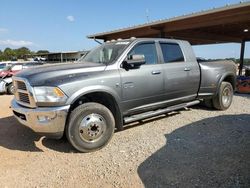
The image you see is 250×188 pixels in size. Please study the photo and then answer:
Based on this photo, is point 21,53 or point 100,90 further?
point 21,53

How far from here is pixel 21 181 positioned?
3.13m

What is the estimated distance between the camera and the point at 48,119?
3615 millimetres

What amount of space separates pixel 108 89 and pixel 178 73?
1.92 m

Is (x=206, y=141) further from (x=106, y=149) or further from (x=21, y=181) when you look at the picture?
(x=21, y=181)

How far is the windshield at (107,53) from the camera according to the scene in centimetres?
458

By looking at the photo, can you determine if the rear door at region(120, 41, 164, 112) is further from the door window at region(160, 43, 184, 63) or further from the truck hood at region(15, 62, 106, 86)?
the truck hood at region(15, 62, 106, 86)

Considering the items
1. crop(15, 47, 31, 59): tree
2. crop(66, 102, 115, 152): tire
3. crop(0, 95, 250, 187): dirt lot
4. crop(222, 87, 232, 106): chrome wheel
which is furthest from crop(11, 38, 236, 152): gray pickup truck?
crop(15, 47, 31, 59): tree

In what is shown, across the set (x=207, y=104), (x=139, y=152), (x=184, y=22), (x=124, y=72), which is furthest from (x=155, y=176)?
(x=184, y=22)

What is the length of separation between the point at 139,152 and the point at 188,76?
242 centimetres

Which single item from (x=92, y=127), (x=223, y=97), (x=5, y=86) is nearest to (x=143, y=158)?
(x=92, y=127)

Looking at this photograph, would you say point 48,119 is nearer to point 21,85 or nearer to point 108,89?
point 21,85

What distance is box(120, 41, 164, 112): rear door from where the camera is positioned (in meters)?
4.38

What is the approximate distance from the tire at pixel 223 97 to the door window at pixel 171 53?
1.66m

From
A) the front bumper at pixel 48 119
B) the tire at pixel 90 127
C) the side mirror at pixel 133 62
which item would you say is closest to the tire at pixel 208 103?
the side mirror at pixel 133 62
